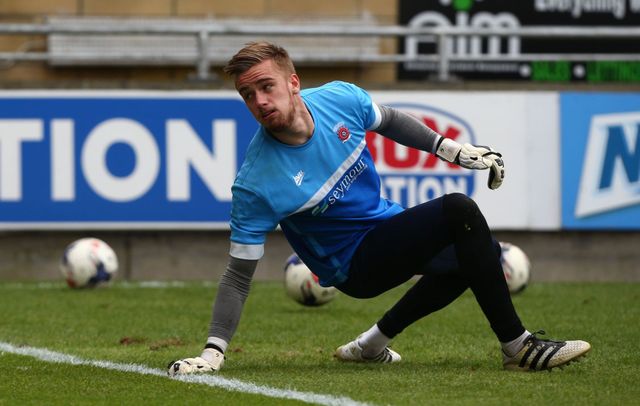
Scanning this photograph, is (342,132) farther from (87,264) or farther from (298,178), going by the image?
(87,264)

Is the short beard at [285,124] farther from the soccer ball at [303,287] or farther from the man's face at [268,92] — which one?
the soccer ball at [303,287]

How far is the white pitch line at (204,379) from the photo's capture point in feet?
19.4

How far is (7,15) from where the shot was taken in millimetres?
20656

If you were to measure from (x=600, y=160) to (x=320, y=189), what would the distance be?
25.9 feet

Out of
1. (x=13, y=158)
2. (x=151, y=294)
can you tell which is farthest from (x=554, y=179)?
(x=13, y=158)

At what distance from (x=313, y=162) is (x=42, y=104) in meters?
7.47

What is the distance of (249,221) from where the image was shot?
6699 mm

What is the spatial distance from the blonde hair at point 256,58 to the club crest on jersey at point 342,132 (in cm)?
39

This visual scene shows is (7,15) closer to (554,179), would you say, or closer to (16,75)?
(16,75)

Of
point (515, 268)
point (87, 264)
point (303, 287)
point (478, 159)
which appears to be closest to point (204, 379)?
point (478, 159)

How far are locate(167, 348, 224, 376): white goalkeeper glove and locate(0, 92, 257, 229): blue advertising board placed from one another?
7118mm

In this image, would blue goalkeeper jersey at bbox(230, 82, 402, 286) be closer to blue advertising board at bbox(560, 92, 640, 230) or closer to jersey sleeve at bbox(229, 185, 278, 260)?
jersey sleeve at bbox(229, 185, 278, 260)

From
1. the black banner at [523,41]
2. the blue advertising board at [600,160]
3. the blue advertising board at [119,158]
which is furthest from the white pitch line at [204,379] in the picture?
the black banner at [523,41]

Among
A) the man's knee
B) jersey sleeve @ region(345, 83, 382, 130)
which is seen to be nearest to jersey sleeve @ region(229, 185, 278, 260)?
jersey sleeve @ region(345, 83, 382, 130)
